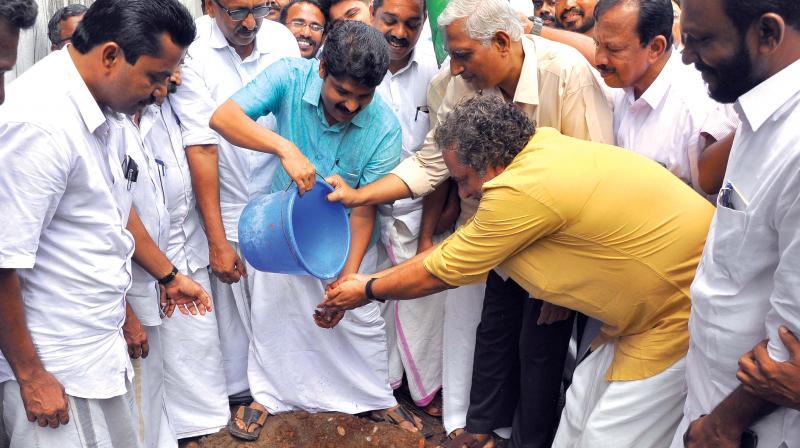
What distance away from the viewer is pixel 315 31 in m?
4.62

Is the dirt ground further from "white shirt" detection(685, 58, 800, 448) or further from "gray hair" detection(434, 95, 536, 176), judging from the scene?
"white shirt" detection(685, 58, 800, 448)

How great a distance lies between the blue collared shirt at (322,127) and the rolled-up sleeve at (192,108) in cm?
24

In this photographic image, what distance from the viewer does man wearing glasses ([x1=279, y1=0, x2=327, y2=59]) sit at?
15.1 feet

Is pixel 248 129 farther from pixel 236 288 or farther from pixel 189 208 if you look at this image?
pixel 236 288

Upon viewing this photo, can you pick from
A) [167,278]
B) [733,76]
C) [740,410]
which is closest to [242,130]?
[167,278]

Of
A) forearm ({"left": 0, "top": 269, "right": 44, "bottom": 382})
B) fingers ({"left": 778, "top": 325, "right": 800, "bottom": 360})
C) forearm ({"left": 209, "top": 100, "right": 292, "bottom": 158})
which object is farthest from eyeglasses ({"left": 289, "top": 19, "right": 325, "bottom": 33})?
fingers ({"left": 778, "top": 325, "right": 800, "bottom": 360})

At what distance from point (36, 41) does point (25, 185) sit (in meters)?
2.37

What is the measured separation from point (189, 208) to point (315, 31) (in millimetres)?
1657

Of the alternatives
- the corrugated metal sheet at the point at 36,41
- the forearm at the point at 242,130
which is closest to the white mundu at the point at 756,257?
the forearm at the point at 242,130

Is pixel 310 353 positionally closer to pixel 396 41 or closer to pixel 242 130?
pixel 242 130

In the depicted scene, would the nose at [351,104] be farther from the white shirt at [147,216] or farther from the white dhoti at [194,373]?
the white dhoti at [194,373]

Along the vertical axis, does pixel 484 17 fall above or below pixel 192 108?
above

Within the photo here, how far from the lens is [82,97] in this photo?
84.5 inches

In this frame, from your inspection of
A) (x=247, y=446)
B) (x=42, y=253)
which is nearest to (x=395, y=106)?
(x=247, y=446)
